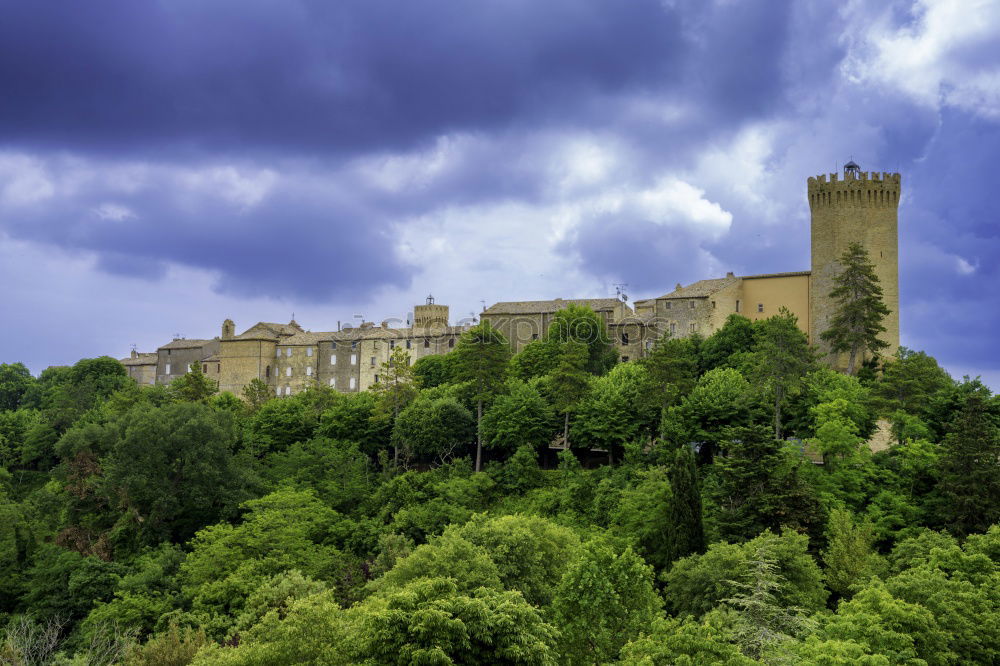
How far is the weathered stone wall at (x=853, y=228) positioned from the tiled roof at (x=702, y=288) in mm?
8491

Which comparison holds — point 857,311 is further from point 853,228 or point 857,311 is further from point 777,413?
point 777,413

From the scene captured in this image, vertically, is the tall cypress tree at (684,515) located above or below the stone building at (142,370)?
below

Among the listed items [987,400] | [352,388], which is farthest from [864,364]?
[352,388]

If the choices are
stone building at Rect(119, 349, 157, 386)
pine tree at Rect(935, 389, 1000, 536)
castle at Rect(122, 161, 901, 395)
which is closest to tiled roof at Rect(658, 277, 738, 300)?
castle at Rect(122, 161, 901, 395)

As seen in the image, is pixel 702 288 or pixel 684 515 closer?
pixel 684 515

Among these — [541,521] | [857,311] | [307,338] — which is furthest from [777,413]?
[307,338]

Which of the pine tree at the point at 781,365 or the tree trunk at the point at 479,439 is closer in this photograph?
the pine tree at the point at 781,365

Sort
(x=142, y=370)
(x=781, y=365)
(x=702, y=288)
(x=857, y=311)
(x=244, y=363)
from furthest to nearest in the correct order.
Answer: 1. (x=142, y=370)
2. (x=244, y=363)
3. (x=702, y=288)
4. (x=857, y=311)
5. (x=781, y=365)

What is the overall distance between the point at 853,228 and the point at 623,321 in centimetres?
2024

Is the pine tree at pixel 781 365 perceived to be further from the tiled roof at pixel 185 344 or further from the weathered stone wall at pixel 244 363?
the tiled roof at pixel 185 344

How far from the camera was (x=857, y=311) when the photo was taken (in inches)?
2414

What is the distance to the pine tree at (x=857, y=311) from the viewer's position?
201ft

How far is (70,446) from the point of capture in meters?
59.6

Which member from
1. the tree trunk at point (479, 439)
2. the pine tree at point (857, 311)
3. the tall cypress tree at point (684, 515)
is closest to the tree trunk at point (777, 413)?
the pine tree at point (857, 311)
